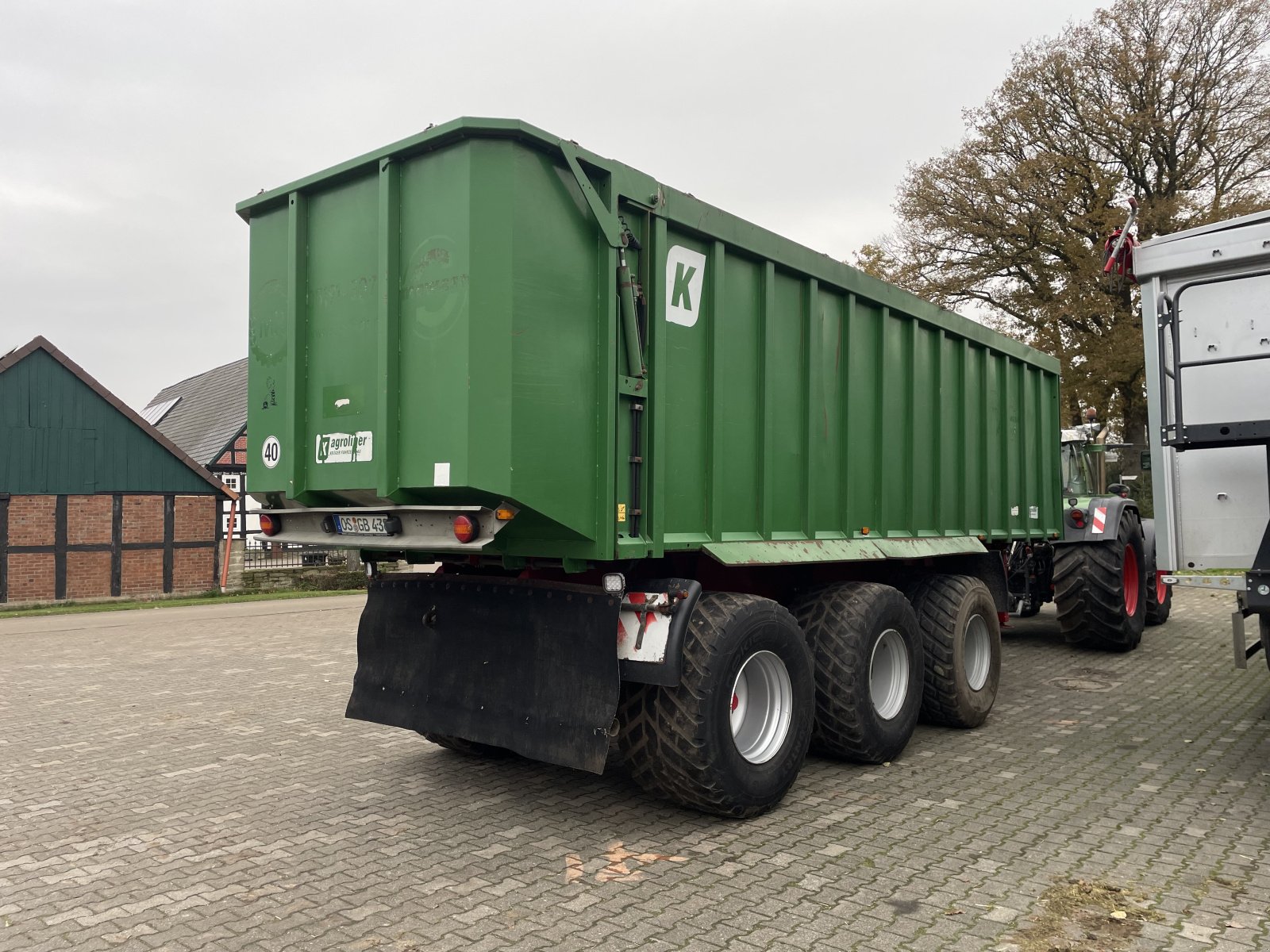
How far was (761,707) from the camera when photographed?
4973 millimetres

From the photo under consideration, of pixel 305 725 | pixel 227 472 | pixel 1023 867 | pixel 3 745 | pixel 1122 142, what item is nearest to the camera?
pixel 1023 867

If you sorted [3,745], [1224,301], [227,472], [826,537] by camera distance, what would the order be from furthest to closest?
[227,472] < [3,745] < [826,537] < [1224,301]

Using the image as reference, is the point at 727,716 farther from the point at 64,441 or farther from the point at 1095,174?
the point at 1095,174

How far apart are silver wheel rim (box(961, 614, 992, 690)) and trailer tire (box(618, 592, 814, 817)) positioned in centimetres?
235

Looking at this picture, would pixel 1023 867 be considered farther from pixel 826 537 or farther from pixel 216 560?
pixel 216 560

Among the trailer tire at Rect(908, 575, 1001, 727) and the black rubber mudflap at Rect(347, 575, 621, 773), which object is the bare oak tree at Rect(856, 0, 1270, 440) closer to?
the trailer tire at Rect(908, 575, 1001, 727)

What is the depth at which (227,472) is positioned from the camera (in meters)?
27.3

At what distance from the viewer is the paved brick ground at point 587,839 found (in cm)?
348

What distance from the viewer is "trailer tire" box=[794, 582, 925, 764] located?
17.7ft

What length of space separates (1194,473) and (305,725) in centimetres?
631

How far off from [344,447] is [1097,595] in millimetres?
7820

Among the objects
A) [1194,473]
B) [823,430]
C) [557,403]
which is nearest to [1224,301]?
[1194,473]

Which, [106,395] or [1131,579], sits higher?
[106,395]

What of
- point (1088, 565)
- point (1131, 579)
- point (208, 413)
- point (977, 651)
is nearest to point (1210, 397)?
point (977, 651)
